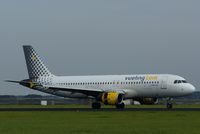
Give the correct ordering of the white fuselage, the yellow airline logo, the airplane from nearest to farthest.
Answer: the white fuselage, the airplane, the yellow airline logo

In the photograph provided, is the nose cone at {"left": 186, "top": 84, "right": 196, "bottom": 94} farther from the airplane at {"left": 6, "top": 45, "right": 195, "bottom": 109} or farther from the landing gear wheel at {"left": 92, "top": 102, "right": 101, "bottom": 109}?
the landing gear wheel at {"left": 92, "top": 102, "right": 101, "bottom": 109}

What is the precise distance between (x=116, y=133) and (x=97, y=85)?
46789mm

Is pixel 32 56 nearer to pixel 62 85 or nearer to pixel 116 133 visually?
pixel 62 85

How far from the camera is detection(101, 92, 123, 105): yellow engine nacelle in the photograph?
72.2 metres

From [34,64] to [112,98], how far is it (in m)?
17.9

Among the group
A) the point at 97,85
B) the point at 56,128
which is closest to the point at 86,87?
the point at 97,85

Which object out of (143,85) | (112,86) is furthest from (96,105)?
(143,85)

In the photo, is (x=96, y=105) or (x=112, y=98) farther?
(x=96, y=105)

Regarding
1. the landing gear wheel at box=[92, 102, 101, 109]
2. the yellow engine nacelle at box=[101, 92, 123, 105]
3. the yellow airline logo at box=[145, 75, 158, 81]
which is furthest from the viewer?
the landing gear wheel at box=[92, 102, 101, 109]

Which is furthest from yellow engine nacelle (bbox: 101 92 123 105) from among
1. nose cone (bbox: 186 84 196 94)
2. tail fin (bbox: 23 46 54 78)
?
tail fin (bbox: 23 46 54 78)

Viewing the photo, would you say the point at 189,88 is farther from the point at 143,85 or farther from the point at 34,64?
the point at 34,64

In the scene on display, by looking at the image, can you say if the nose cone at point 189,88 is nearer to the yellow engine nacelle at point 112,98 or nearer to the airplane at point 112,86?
the airplane at point 112,86

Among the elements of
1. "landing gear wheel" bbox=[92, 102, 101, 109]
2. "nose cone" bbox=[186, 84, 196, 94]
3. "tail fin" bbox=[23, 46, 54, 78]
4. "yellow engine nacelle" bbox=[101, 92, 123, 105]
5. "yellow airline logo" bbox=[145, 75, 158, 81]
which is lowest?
"landing gear wheel" bbox=[92, 102, 101, 109]

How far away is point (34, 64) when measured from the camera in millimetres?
86312
